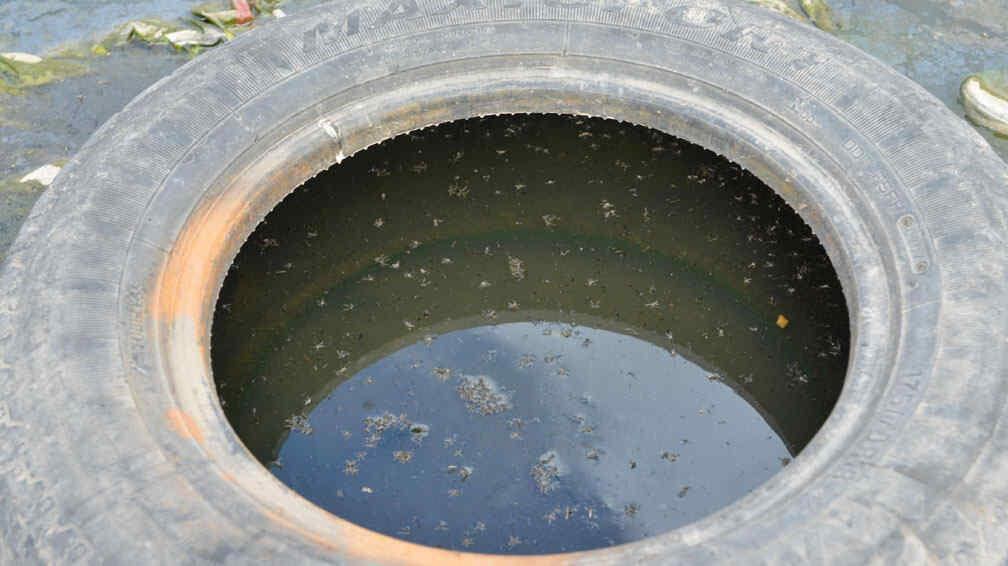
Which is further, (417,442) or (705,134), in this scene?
(705,134)

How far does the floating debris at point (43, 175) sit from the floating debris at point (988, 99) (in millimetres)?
5098

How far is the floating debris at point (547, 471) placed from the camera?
3.73m

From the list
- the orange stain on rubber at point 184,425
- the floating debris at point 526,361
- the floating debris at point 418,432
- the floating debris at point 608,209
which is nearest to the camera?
the orange stain on rubber at point 184,425

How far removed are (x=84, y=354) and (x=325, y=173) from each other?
2.10 meters

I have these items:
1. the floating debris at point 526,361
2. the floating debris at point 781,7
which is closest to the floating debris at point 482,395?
the floating debris at point 526,361

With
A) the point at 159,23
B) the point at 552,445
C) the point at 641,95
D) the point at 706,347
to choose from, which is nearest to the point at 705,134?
the point at 641,95

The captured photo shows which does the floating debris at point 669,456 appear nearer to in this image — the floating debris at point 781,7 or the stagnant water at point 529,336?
the stagnant water at point 529,336

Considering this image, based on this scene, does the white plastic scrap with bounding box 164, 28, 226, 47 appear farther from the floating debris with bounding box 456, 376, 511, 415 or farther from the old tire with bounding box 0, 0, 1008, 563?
the floating debris with bounding box 456, 376, 511, 415

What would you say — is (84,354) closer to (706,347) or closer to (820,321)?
(706,347)

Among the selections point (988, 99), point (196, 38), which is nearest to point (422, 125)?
point (196, 38)

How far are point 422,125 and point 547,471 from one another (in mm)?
1748

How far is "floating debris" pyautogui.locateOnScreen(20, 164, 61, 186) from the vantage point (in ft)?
15.8

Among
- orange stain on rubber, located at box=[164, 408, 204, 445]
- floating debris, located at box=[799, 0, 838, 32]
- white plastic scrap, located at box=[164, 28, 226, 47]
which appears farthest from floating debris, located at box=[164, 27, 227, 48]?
floating debris, located at box=[799, 0, 838, 32]

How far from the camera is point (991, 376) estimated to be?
2.98 metres
